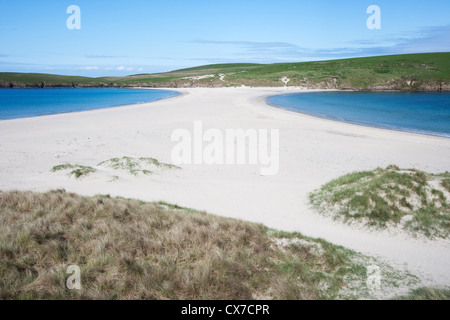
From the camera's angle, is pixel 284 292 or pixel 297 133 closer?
pixel 284 292

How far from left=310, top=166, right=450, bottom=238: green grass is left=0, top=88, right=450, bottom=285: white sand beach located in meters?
0.46

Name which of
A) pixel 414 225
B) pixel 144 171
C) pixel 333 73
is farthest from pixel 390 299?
pixel 333 73

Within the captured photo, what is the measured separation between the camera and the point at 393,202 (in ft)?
30.0

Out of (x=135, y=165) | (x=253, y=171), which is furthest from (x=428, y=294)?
(x=135, y=165)

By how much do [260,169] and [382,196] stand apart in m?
6.05

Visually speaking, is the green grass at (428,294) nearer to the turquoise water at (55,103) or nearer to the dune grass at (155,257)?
the dune grass at (155,257)

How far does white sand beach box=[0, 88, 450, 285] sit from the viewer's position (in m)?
8.01

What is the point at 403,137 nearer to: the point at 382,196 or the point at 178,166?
the point at 382,196

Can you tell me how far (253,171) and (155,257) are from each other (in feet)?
28.9

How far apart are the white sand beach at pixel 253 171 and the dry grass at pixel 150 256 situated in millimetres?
1633

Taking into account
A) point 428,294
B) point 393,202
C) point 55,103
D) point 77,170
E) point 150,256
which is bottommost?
point 428,294

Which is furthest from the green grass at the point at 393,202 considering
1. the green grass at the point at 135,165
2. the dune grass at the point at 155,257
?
the green grass at the point at 135,165

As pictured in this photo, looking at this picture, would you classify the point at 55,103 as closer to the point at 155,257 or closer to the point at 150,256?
the point at 150,256
